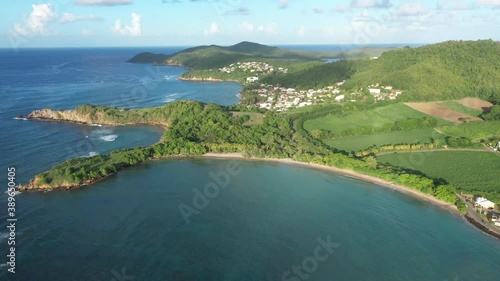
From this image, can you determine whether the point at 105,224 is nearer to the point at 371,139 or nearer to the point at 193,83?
the point at 371,139

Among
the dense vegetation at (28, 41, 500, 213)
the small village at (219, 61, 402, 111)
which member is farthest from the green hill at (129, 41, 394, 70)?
the dense vegetation at (28, 41, 500, 213)

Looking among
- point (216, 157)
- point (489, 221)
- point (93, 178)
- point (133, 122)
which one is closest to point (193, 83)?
point (133, 122)

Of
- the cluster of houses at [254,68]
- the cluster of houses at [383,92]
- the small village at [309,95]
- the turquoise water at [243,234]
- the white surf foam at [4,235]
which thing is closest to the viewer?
the turquoise water at [243,234]

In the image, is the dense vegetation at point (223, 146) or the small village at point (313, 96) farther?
the small village at point (313, 96)

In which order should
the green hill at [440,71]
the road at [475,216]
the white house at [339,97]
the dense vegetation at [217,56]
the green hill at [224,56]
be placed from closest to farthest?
the road at [475,216]
the green hill at [440,71]
the white house at [339,97]
the green hill at [224,56]
the dense vegetation at [217,56]

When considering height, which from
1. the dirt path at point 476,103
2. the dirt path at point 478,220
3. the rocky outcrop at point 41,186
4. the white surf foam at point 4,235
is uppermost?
the dirt path at point 476,103

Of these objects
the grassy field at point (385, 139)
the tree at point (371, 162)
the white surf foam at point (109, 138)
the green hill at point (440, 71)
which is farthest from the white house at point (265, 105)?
the tree at point (371, 162)

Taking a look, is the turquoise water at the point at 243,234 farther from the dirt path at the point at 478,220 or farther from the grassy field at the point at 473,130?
the grassy field at the point at 473,130

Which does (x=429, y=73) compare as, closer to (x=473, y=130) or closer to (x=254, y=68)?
(x=473, y=130)
